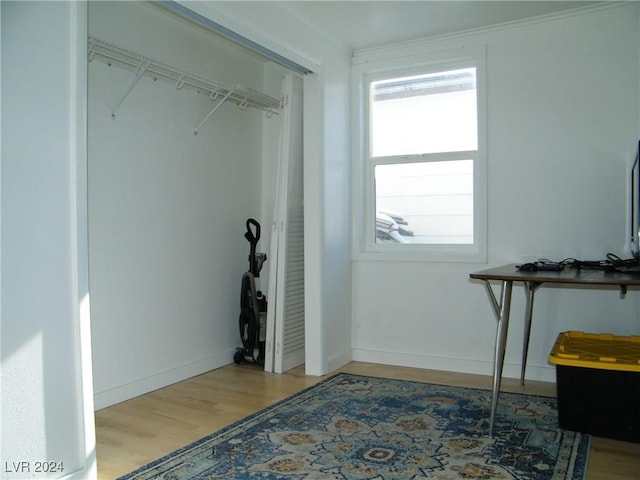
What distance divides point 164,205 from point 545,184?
2.64 meters

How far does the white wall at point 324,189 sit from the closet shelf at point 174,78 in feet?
1.52

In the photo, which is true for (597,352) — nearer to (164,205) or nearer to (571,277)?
(571,277)

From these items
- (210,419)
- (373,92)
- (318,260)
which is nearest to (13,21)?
(210,419)

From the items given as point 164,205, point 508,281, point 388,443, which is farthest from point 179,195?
point 508,281

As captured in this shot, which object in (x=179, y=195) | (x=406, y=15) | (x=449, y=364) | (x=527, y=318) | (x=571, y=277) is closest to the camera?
(x=571, y=277)

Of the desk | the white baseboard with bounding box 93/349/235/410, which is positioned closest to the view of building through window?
the desk

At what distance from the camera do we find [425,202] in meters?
4.14

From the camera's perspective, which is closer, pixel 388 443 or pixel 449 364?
pixel 388 443

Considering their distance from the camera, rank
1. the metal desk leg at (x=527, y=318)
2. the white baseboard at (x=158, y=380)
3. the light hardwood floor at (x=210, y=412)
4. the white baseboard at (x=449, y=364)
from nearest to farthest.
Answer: the light hardwood floor at (x=210, y=412)
the white baseboard at (x=158, y=380)
the metal desk leg at (x=527, y=318)
the white baseboard at (x=449, y=364)

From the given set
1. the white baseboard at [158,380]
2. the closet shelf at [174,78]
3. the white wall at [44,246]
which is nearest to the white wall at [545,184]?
the closet shelf at [174,78]

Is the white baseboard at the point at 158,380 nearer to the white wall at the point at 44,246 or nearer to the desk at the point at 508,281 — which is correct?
the white wall at the point at 44,246

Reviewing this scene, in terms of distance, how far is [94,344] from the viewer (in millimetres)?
3193

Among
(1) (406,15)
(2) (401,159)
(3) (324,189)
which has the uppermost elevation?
(1) (406,15)

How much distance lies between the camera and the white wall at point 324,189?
12.4ft
